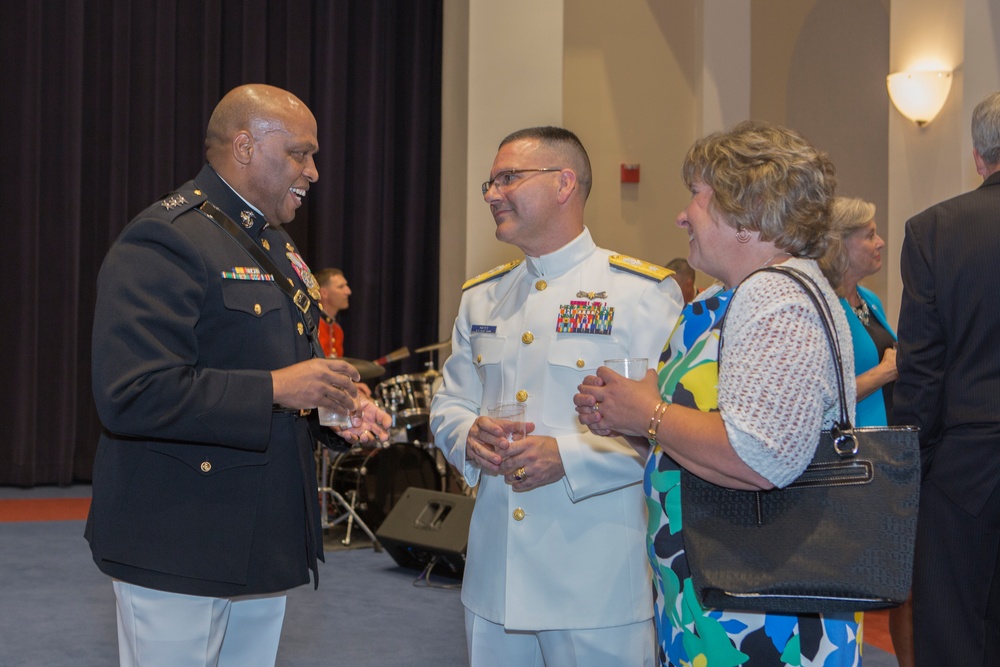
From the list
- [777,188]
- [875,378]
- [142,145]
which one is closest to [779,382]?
[777,188]

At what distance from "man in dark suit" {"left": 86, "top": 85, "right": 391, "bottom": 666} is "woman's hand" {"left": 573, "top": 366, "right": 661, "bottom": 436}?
0.55 metres

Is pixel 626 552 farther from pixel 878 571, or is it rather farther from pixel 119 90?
pixel 119 90

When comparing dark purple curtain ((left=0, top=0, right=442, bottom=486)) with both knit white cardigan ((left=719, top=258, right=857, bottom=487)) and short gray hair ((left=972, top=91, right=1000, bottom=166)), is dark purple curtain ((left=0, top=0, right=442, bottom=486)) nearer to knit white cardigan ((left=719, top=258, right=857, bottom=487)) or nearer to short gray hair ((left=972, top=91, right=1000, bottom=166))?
short gray hair ((left=972, top=91, right=1000, bottom=166))

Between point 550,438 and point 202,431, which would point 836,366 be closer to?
point 550,438

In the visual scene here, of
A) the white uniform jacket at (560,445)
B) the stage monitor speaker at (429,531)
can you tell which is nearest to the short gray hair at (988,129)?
the white uniform jacket at (560,445)

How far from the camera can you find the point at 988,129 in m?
2.52

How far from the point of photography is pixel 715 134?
1737 mm

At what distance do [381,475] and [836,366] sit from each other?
197 inches

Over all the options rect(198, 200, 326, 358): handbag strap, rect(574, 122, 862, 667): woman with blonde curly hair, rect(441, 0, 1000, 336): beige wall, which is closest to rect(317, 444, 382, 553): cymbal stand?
rect(441, 0, 1000, 336): beige wall

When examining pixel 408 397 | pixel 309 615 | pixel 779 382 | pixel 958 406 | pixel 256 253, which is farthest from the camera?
pixel 408 397

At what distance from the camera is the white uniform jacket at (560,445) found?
2.17 metres

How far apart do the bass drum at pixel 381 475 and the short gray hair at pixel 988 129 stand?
169 inches

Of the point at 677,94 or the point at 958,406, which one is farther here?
the point at 677,94

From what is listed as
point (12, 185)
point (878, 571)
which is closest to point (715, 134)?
point (878, 571)
